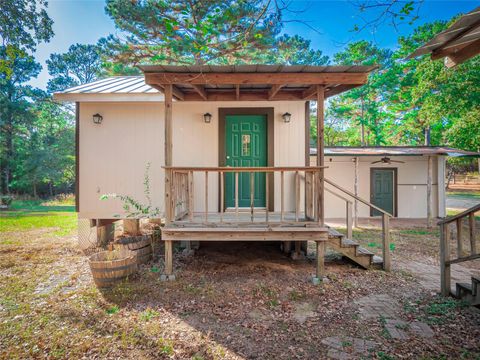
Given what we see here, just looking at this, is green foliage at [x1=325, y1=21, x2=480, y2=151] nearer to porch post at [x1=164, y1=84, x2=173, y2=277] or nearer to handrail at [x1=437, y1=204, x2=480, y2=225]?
handrail at [x1=437, y1=204, x2=480, y2=225]

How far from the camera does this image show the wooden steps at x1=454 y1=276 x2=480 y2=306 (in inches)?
130

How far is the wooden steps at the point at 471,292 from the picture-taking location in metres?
3.30

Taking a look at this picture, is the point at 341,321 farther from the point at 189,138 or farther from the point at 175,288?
the point at 189,138

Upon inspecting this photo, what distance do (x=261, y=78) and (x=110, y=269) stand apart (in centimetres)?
399

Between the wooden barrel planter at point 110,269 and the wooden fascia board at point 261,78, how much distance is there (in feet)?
9.99

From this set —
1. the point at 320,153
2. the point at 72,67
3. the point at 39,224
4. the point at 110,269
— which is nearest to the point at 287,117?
the point at 320,153

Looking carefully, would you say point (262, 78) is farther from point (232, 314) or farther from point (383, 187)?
point (383, 187)

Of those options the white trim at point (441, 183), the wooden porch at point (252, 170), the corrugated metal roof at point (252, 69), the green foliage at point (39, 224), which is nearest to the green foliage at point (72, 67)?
the green foliage at point (39, 224)

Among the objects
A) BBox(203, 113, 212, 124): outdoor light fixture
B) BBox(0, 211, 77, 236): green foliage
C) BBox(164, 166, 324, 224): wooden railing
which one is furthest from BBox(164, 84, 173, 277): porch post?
BBox(0, 211, 77, 236): green foliage

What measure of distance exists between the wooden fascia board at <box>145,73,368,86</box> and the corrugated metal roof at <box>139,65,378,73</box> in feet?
0.23

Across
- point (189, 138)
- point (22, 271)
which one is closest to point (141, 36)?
point (189, 138)

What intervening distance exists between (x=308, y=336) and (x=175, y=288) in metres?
2.18

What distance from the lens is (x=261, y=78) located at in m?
4.19

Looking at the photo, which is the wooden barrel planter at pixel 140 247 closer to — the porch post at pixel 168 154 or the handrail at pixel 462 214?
the porch post at pixel 168 154
